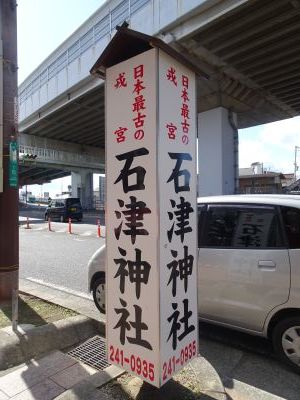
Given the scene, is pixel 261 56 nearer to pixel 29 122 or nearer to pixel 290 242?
pixel 290 242

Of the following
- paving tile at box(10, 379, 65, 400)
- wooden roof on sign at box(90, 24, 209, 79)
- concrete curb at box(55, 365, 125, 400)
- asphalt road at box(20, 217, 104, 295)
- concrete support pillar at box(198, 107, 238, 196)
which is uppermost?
concrete support pillar at box(198, 107, 238, 196)

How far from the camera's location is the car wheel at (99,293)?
4.92 m

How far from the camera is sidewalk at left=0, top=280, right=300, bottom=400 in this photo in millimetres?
2859

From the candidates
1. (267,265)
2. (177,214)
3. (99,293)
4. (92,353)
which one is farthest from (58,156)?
(177,214)

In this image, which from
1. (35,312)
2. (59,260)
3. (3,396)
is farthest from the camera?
(59,260)

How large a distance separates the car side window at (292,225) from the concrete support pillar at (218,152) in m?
17.0

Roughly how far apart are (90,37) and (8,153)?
1807cm

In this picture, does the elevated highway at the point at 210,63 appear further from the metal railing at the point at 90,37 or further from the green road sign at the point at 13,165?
the green road sign at the point at 13,165

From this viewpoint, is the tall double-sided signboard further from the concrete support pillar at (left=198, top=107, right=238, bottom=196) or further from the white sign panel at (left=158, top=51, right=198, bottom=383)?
the concrete support pillar at (left=198, top=107, right=238, bottom=196)

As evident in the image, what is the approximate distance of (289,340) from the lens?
11.4 feet

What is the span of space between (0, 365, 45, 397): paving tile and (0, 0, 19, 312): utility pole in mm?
1967

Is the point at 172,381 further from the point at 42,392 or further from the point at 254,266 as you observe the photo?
the point at 254,266

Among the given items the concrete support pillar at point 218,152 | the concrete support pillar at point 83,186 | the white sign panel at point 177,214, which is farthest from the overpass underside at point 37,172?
the white sign panel at point 177,214

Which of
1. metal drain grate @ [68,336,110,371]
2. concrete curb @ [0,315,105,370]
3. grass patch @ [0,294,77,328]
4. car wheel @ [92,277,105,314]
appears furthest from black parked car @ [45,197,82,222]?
metal drain grate @ [68,336,110,371]
